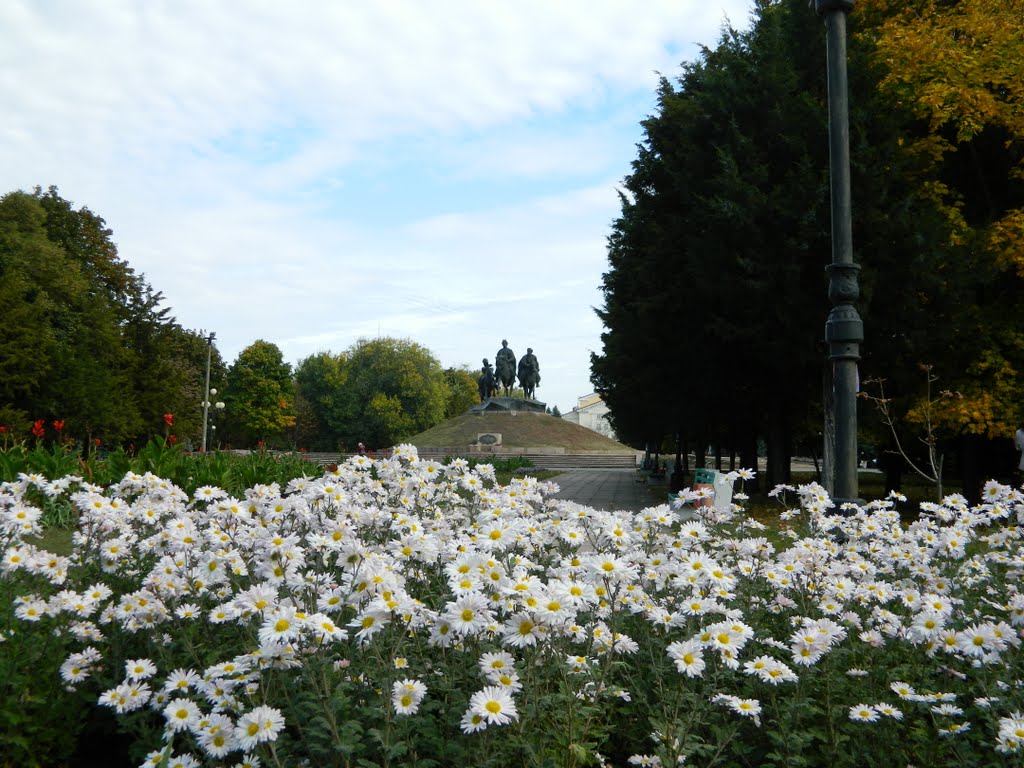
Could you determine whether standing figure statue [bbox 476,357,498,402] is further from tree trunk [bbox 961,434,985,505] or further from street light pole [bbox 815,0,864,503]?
street light pole [bbox 815,0,864,503]

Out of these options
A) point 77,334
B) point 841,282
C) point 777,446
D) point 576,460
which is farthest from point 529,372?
point 841,282

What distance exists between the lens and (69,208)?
4100 cm

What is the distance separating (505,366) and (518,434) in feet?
18.2

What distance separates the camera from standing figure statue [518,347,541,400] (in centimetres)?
5366

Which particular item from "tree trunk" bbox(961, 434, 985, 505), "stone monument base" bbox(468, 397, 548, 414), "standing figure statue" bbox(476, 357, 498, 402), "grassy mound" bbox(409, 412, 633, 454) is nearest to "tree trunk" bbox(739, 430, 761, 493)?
"tree trunk" bbox(961, 434, 985, 505)

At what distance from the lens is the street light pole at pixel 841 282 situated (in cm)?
620

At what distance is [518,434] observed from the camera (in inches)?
1957

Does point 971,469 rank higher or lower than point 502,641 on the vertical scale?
higher

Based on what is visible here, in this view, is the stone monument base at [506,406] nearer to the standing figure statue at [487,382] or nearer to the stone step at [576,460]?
the standing figure statue at [487,382]

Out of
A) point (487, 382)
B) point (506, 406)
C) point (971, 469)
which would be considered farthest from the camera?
point (487, 382)

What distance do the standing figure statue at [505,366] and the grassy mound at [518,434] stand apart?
92.0 inches

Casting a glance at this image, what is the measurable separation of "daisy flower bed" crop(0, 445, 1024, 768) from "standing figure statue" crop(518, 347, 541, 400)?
48.8m

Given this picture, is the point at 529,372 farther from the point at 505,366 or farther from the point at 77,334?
the point at 77,334

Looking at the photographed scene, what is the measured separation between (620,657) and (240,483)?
8.36 meters
